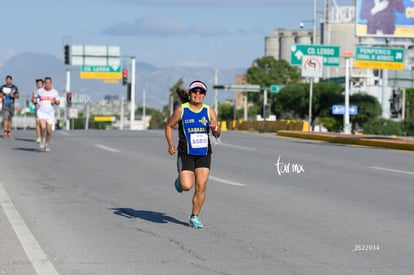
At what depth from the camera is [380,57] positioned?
6006cm

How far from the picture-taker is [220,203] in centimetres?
1281

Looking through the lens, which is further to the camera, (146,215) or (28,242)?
(146,215)

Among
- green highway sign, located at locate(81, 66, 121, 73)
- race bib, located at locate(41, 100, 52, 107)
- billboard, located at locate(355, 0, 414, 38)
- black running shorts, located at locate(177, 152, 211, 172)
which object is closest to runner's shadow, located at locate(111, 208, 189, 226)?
black running shorts, located at locate(177, 152, 211, 172)

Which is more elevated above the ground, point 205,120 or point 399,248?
point 205,120

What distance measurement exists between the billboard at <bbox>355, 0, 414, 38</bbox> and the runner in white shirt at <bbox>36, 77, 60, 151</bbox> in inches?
1343

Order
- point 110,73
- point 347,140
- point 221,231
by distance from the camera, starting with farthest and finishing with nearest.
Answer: point 110,73
point 347,140
point 221,231

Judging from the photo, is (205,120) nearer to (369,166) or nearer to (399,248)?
(399,248)

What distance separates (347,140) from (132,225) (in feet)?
85.2

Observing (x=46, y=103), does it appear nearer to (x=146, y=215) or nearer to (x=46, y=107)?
(x=46, y=107)

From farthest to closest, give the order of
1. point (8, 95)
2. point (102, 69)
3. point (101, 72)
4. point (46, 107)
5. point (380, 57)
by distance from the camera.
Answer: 1. point (101, 72)
2. point (102, 69)
3. point (380, 57)
4. point (8, 95)
5. point (46, 107)

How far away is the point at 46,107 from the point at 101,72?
62352mm

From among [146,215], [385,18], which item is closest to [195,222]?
[146,215]

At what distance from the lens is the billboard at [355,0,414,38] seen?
178 ft

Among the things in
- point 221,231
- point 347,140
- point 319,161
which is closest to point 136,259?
point 221,231
